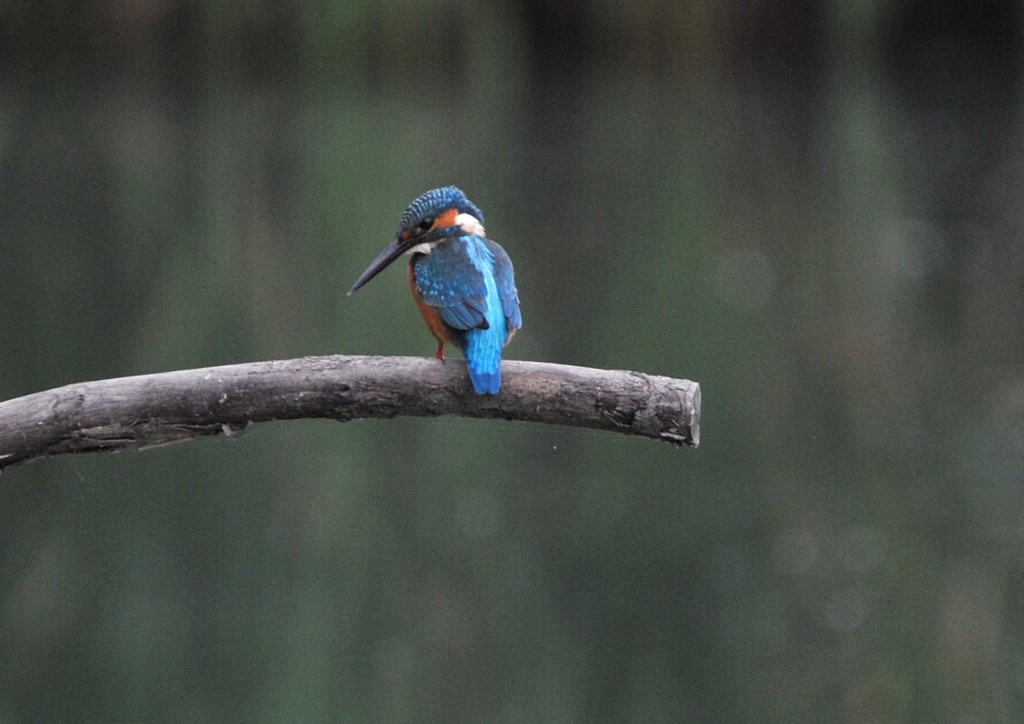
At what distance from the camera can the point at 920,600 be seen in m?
5.93

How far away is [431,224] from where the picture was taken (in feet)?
11.1

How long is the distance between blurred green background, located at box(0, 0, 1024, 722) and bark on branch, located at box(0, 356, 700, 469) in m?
3.19

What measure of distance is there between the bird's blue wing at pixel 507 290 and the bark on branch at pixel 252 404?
0.64m

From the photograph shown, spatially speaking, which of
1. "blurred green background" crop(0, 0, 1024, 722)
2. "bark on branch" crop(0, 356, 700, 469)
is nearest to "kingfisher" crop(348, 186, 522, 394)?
"bark on branch" crop(0, 356, 700, 469)

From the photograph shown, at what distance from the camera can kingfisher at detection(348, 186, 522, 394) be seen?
2693 mm

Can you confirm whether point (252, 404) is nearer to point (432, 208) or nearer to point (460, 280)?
point (460, 280)

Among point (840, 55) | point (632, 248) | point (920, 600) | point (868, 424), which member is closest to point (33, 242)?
point (632, 248)

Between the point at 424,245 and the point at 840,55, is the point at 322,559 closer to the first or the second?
the point at 424,245

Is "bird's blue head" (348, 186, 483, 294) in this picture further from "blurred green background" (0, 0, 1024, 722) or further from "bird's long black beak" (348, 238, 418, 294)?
"blurred green background" (0, 0, 1024, 722)

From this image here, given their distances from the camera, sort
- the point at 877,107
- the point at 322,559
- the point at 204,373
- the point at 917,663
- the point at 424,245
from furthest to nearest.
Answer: the point at 877,107 → the point at 322,559 → the point at 917,663 → the point at 424,245 → the point at 204,373

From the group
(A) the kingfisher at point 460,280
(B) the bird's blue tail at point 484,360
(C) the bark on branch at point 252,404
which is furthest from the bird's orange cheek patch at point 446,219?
(C) the bark on branch at point 252,404

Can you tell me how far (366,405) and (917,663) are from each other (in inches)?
153

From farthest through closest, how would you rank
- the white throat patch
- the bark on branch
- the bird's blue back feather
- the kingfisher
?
the white throat patch, the bird's blue back feather, the kingfisher, the bark on branch

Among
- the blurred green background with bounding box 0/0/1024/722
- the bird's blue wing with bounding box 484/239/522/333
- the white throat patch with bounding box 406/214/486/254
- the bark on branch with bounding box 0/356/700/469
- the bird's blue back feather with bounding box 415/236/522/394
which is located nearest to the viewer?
the bark on branch with bounding box 0/356/700/469
